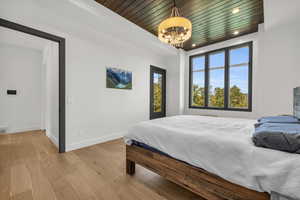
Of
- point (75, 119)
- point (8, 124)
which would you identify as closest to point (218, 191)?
point (75, 119)

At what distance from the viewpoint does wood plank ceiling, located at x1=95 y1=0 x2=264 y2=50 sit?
239 centimetres

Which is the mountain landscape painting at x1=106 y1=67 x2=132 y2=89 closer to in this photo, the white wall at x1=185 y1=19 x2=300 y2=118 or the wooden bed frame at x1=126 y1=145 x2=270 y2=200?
the wooden bed frame at x1=126 y1=145 x2=270 y2=200

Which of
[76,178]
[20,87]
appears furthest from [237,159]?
[20,87]

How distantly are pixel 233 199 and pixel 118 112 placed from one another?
3001mm

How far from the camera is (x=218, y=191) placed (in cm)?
110

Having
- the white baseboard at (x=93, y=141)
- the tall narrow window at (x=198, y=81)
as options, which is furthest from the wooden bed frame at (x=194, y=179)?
the tall narrow window at (x=198, y=81)

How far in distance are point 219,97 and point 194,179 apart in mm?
3433

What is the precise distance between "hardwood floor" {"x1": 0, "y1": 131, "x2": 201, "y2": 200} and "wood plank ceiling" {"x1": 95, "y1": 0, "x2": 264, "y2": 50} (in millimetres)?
2891

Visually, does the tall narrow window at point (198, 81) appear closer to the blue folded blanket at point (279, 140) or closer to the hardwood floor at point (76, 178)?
the hardwood floor at point (76, 178)

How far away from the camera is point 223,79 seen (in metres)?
3.98

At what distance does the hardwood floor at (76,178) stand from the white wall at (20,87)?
1686 millimetres

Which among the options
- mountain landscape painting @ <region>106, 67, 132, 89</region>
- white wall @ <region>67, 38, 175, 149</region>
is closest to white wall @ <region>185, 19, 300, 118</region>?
white wall @ <region>67, 38, 175, 149</region>

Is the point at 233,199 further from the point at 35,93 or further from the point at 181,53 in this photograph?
the point at 35,93

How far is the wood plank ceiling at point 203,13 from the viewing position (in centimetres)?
239
